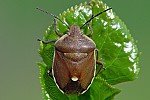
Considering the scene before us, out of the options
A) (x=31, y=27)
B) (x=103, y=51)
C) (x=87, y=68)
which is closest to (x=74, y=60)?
(x=87, y=68)

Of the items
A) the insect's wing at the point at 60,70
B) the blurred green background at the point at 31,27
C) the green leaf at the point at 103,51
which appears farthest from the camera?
the blurred green background at the point at 31,27

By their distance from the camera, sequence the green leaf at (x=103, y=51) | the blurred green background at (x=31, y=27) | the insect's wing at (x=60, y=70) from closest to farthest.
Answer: the green leaf at (x=103, y=51) < the insect's wing at (x=60, y=70) < the blurred green background at (x=31, y=27)

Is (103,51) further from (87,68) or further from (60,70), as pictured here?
(60,70)

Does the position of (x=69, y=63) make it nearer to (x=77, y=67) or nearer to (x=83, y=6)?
(x=77, y=67)

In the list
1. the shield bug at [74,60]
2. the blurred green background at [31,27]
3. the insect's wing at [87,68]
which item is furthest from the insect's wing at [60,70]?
the blurred green background at [31,27]

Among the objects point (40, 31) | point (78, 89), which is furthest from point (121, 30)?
point (40, 31)

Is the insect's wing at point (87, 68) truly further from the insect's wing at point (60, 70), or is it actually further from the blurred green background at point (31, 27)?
the blurred green background at point (31, 27)

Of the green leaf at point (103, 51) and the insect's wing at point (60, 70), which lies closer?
the green leaf at point (103, 51)
